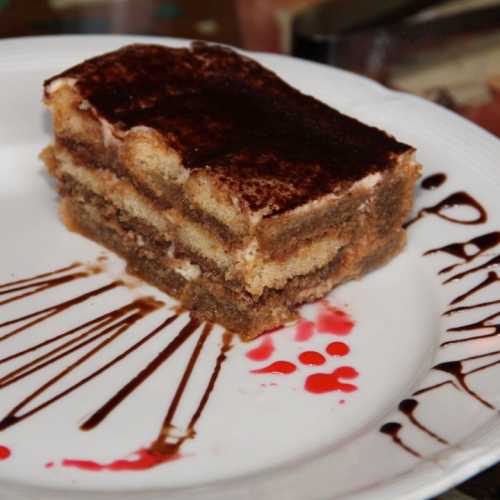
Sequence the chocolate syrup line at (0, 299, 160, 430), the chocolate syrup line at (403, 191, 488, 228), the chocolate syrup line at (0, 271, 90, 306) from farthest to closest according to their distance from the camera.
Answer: the chocolate syrup line at (403, 191, 488, 228) < the chocolate syrup line at (0, 271, 90, 306) < the chocolate syrup line at (0, 299, 160, 430)

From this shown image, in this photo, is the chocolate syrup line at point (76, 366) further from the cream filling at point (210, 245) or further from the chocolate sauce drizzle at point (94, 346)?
the cream filling at point (210, 245)

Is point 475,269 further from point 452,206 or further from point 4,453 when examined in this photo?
point 4,453

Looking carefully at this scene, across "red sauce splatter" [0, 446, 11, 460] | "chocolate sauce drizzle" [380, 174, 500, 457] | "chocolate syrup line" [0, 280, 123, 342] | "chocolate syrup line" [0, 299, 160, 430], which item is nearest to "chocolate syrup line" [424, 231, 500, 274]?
"chocolate sauce drizzle" [380, 174, 500, 457]

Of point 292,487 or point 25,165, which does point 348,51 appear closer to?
point 25,165

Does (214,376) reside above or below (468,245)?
below

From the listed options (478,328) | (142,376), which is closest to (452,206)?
(478,328)

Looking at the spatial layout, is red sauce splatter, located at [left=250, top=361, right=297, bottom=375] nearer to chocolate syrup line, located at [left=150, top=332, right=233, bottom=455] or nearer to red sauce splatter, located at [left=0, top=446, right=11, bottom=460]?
chocolate syrup line, located at [left=150, top=332, right=233, bottom=455]

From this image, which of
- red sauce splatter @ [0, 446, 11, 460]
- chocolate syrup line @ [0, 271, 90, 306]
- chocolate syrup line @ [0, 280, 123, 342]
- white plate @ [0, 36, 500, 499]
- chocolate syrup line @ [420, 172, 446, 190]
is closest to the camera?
white plate @ [0, 36, 500, 499]

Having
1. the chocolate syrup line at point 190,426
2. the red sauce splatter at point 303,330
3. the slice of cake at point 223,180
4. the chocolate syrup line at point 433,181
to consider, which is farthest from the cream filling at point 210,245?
the chocolate syrup line at point 433,181
